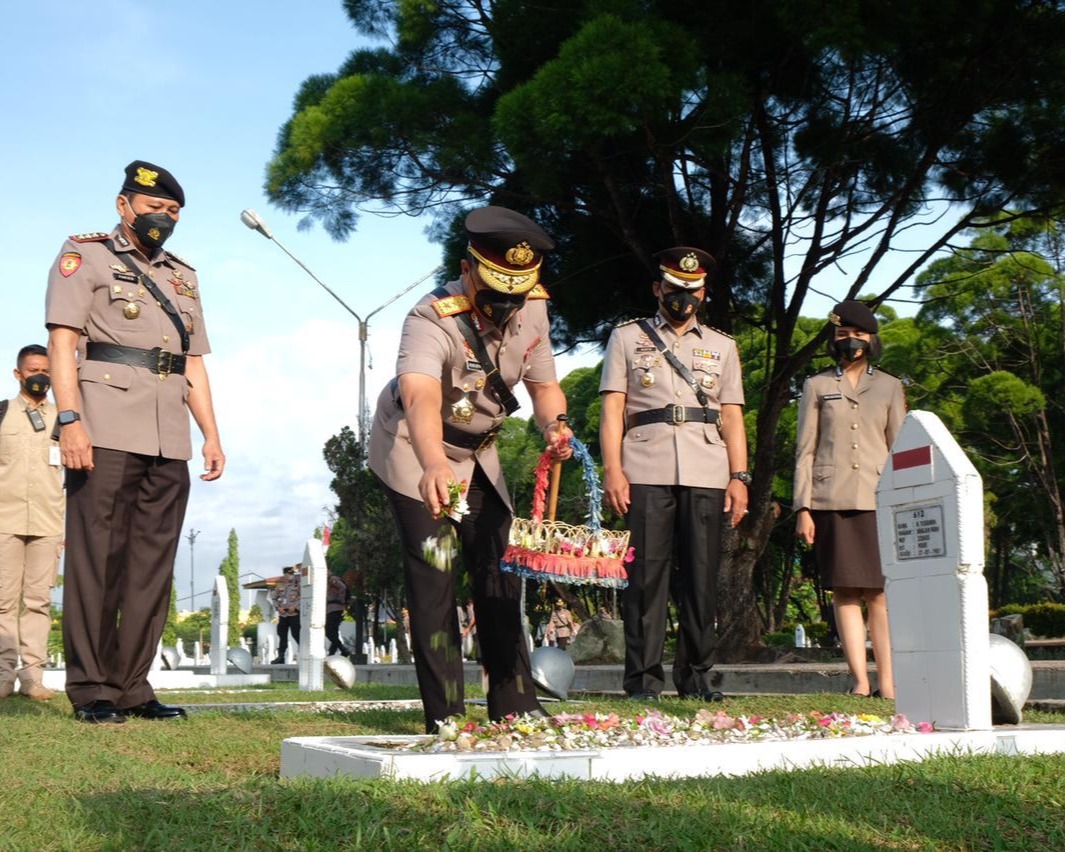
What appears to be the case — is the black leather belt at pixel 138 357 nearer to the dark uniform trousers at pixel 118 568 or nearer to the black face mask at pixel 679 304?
the dark uniform trousers at pixel 118 568

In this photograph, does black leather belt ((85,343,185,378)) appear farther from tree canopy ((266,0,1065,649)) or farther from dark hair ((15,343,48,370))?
tree canopy ((266,0,1065,649))

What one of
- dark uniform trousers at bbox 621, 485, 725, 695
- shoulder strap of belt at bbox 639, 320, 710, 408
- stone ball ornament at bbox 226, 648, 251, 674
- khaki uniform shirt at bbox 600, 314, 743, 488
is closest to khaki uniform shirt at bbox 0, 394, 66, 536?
khaki uniform shirt at bbox 600, 314, 743, 488

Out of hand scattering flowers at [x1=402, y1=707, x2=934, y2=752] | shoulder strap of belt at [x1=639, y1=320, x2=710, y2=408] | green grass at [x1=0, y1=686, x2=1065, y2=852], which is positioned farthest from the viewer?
shoulder strap of belt at [x1=639, y1=320, x2=710, y2=408]

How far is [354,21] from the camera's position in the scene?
59.0ft

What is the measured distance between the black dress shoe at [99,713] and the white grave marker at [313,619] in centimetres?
552

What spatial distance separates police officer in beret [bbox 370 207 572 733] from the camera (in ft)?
16.2

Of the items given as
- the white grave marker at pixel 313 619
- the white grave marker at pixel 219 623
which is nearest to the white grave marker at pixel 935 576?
the white grave marker at pixel 313 619

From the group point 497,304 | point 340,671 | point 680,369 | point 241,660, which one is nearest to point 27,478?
point 340,671

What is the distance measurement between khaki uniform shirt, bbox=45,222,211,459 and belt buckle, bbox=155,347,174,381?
0.02 meters

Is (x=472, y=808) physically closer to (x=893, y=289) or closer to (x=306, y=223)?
(x=893, y=289)

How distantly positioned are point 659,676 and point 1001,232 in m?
25.6

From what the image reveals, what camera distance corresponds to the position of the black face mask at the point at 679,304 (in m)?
7.66

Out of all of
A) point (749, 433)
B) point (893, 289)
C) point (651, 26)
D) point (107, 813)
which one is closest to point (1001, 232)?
point (749, 433)

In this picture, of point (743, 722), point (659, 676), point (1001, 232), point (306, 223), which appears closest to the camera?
point (743, 722)
